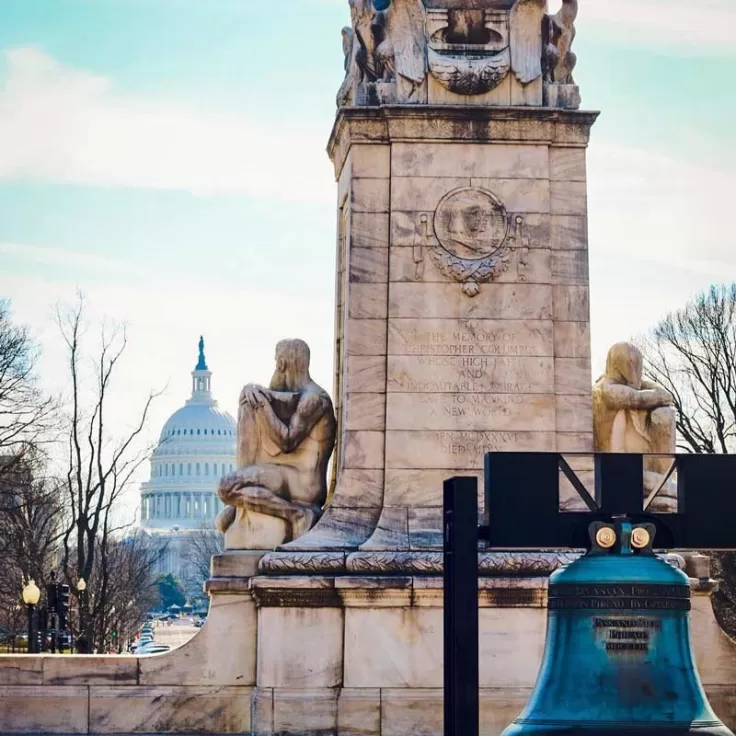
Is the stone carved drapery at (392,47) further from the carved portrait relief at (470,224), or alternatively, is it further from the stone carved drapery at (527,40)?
the carved portrait relief at (470,224)

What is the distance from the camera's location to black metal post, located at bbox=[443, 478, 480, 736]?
10.3m

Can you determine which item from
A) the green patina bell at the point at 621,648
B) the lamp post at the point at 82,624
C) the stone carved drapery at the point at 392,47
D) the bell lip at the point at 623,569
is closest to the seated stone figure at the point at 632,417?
the stone carved drapery at the point at 392,47

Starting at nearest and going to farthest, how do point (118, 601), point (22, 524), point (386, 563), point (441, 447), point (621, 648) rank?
point (621, 648)
point (386, 563)
point (441, 447)
point (22, 524)
point (118, 601)

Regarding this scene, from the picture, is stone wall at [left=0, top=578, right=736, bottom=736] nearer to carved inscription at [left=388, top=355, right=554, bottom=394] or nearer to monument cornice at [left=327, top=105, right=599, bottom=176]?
carved inscription at [left=388, top=355, right=554, bottom=394]

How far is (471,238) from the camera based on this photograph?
20.6 meters

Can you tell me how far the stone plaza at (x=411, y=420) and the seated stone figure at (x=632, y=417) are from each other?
0.03 m

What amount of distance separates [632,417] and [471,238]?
2.72 m

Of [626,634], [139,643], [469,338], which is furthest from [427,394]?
[139,643]

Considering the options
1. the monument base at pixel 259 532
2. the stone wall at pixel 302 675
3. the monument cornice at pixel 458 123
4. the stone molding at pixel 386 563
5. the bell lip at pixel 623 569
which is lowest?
the stone wall at pixel 302 675

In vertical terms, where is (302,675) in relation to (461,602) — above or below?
below

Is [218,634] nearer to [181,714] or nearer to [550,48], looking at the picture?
[181,714]

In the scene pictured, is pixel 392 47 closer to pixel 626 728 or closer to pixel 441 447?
pixel 441 447

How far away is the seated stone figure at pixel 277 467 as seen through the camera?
805 inches

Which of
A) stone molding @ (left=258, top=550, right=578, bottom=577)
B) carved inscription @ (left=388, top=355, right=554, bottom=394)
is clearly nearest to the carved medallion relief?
carved inscription @ (left=388, top=355, right=554, bottom=394)
